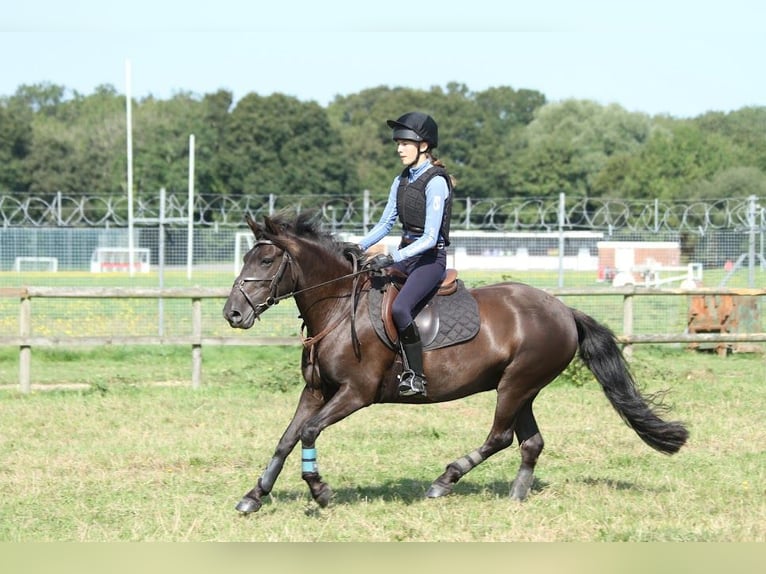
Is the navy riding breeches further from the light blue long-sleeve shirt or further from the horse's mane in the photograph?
the horse's mane

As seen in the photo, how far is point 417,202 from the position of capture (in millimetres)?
7109

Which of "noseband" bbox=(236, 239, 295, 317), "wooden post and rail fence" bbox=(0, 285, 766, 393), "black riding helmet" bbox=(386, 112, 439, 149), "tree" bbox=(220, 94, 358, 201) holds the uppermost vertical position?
"tree" bbox=(220, 94, 358, 201)

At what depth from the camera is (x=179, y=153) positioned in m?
64.1

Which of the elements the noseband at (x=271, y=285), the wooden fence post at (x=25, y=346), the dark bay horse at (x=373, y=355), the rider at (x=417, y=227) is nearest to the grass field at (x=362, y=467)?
the wooden fence post at (x=25, y=346)

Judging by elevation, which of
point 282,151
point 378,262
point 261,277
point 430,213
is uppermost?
point 282,151

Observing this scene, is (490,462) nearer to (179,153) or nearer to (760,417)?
(760,417)

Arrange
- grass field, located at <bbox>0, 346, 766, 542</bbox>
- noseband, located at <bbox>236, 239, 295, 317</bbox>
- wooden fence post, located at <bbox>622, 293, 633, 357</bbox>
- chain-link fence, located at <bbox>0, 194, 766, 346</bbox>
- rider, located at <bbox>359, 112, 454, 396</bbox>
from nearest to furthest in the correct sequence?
grass field, located at <bbox>0, 346, 766, 542</bbox> < noseband, located at <bbox>236, 239, 295, 317</bbox> < rider, located at <bbox>359, 112, 454, 396</bbox> < wooden fence post, located at <bbox>622, 293, 633, 357</bbox> < chain-link fence, located at <bbox>0, 194, 766, 346</bbox>

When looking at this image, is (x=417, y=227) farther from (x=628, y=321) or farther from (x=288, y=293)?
(x=628, y=321)

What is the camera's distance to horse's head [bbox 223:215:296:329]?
6762mm

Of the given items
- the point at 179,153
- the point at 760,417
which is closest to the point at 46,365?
the point at 760,417

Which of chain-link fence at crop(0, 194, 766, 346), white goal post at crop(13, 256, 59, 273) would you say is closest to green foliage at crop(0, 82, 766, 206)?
chain-link fence at crop(0, 194, 766, 346)

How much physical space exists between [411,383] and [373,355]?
0.33m

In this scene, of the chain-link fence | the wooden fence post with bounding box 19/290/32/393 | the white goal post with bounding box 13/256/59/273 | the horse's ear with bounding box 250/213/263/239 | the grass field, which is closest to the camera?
the grass field

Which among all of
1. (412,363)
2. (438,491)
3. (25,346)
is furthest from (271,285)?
(25,346)
